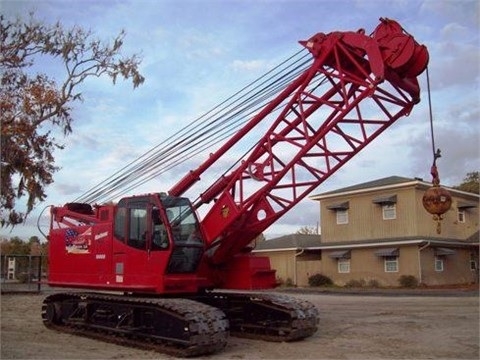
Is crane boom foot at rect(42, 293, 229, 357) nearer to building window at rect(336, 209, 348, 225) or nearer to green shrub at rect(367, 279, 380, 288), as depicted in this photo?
green shrub at rect(367, 279, 380, 288)

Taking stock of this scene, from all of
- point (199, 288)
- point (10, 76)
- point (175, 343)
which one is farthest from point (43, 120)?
point (175, 343)

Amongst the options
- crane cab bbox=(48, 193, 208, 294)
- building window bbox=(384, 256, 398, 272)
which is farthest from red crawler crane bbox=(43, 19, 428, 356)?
building window bbox=(384, 256, 398, 272)

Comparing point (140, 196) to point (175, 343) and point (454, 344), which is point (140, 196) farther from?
point (454, 344)

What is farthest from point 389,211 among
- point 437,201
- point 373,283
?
point 437,201

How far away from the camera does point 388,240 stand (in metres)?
37.6

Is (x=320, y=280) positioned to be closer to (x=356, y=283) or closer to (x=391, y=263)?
(x=356, y=283)

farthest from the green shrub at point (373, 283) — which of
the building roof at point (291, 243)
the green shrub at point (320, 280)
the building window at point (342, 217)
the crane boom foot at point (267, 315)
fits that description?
the crane boom foot at point (267, 315)

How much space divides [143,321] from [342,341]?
4128 millimetres

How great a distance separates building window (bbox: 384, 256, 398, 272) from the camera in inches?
1471

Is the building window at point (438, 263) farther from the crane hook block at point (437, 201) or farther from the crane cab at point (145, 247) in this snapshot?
the crane cab at point (145, 247)

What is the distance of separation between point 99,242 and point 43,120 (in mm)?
13455

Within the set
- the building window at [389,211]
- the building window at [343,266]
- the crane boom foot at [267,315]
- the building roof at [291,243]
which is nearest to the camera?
the crane boom foot at [267,315]

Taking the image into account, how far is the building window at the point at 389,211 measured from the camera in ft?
126

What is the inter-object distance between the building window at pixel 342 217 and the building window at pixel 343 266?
8.58ft
